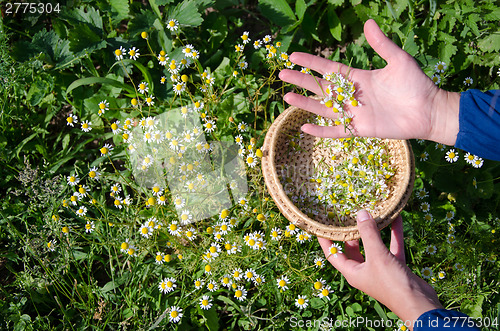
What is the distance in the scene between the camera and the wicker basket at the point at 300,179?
1.95 metres

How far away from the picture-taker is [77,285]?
2170mm

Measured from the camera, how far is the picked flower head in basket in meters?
1.96

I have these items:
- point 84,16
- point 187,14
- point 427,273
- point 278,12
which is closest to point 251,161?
point 187,14

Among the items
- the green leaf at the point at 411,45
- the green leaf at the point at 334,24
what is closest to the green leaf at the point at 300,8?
the green leaf at the point at 334,24

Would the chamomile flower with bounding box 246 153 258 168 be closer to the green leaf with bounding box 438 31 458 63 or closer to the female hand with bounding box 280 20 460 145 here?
the female hand with bounding box 280 20 460 145

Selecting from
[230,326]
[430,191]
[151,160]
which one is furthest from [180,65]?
[430,191]

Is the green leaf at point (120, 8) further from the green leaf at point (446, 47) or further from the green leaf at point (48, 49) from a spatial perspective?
the green leaf at point (446, 47)

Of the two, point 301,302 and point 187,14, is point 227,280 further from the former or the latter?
point 187,14

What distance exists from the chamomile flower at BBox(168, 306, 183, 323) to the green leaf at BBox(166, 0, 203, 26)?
1550 mm

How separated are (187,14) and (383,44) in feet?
3.69

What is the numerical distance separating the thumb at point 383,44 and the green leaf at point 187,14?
3.12ft

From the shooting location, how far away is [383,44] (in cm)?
188

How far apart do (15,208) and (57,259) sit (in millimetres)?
496

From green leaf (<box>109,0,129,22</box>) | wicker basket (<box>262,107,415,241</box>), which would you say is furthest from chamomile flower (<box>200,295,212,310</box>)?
green leaf (<box>109,0,129,22</box>)
